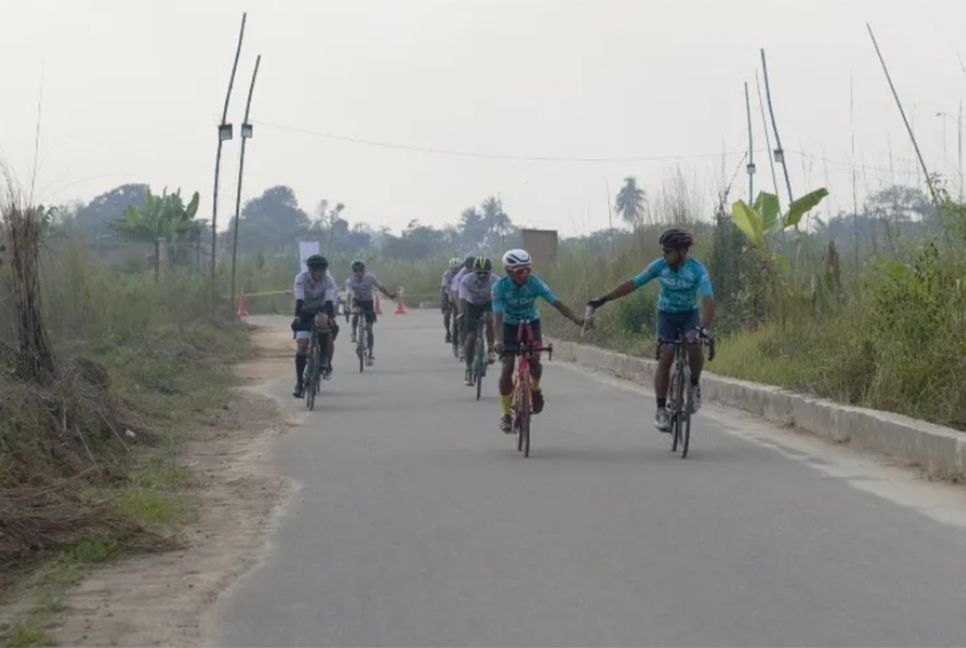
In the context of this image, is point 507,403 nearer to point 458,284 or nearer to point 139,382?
point 139,382

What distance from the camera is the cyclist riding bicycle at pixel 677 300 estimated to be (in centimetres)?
1281

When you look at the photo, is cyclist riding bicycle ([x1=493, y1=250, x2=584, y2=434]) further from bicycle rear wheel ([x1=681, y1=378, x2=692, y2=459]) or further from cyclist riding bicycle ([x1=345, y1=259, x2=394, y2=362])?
cyclist riding bicycle ([x1=345, y1=259, x2=394, y2=362])

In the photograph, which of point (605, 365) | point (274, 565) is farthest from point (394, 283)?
point (274, 565)

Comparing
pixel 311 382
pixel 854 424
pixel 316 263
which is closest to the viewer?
pixel 854 424

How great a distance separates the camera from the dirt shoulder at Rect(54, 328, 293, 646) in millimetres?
6801

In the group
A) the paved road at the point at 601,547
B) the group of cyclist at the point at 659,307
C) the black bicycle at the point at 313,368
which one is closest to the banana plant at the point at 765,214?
the black bicycle at the point at 313,368

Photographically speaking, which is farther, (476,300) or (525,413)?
(476,300)

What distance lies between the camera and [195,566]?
8.27m

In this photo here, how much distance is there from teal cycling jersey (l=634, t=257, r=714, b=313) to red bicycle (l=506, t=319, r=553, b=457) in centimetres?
107

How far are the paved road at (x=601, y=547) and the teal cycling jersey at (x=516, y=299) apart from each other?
44.6 inches

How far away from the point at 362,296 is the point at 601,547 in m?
16.0

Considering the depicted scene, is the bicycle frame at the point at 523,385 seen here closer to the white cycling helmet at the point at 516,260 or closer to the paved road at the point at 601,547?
the paved road at the point at 601,547

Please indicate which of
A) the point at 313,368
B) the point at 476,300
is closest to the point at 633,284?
the point at 313,368

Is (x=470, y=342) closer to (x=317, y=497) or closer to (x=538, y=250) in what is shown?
(x=317, y=497)
